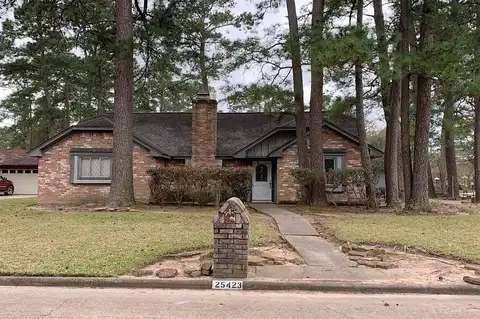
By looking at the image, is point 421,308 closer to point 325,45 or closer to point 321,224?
point 321,224

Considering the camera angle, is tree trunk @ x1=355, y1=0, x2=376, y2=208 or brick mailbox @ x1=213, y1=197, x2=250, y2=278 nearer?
brick mailbox @ x1=213, y1=197, x2=250, y2=278

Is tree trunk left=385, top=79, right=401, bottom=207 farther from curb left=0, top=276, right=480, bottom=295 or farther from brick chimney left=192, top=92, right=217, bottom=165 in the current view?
curb left=0, top=276, right=480, bottom=295

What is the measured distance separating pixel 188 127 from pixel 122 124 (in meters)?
7.85

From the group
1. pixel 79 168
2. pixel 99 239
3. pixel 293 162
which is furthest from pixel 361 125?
pixel 79 168

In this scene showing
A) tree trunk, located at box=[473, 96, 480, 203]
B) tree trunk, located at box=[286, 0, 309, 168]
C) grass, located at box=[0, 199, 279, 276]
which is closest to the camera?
grass, located at box=[0, 199, 279, 276]

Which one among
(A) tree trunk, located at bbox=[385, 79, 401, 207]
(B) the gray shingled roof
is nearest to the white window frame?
(B) the gray shingled roof

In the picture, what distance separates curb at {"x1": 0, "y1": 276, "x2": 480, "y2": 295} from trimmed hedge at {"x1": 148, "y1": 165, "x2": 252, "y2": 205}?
937cm

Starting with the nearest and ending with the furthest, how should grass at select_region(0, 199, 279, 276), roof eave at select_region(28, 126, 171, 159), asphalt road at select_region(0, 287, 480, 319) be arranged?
asphalt road at select_region(0, 287, 480, 319), grass at select_region(0, 199, 279, 276), roof eave at select_region(28, 126, 171, 159)

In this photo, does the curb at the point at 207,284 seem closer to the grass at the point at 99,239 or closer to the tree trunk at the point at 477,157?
the grass at the point at 99,239

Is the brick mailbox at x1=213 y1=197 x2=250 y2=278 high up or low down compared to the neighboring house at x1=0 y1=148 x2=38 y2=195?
down

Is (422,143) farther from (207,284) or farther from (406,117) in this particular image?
(207,284)

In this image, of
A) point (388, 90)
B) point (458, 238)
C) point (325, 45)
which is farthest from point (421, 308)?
point (388, 90)

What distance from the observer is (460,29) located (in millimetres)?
13500

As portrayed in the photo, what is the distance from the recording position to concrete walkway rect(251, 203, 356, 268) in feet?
23.6
